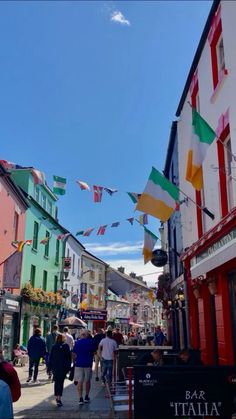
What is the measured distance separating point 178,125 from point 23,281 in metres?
12.1

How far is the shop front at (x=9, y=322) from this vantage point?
18578 millimetres

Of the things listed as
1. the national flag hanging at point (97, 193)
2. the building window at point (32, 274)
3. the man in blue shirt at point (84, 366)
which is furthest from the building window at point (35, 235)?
the man in blue shirt at point (84, 366)

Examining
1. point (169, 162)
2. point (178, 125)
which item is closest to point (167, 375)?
point (178, 125)

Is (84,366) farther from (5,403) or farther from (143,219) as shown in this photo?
(143,219)

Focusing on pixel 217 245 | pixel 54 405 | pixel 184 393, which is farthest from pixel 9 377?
pixel 54 405

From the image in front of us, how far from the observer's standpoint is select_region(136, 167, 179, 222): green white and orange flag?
9594 mm

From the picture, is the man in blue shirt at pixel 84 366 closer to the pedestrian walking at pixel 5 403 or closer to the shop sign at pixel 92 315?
the pedestrian walking at pixel 5 403

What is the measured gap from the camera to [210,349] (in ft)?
35.2

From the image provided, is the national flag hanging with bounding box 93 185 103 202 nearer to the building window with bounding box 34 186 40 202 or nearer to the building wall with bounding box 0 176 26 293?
the building wall with bounding box 0 176 26 293

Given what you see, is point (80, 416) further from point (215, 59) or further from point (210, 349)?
point (215, 59)

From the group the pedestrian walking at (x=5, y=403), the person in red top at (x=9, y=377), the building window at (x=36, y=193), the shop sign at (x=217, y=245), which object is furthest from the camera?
the building window at (x=36, y=193)

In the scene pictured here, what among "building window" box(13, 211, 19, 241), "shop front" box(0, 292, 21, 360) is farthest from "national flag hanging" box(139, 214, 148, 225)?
"building window" box(13, 211, 19, 241)

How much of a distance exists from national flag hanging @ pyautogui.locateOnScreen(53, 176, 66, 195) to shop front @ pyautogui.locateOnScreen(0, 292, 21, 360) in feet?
22.0

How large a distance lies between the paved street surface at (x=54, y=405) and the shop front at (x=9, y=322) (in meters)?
6.17
